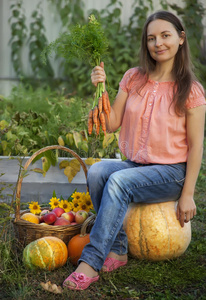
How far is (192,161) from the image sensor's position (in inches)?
85.4

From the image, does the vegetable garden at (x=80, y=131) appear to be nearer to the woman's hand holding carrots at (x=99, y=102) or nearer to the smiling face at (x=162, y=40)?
the woman's hand holding carrots at (x=99, y=102)

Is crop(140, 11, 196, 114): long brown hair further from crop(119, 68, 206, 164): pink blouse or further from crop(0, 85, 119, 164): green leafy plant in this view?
crop(0, 85, 119, 164): green leafy plant

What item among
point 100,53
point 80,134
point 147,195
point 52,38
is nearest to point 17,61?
point 52,38

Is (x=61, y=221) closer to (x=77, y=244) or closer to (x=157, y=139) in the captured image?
(x=77, y=244)

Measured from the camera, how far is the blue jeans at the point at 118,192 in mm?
1983

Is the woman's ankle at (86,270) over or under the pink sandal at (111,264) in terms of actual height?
over

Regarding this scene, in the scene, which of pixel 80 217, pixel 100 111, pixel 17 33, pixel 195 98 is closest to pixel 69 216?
pixel 80 217

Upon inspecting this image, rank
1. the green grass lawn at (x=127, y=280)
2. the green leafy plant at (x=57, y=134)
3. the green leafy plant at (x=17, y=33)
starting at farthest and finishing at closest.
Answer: the green leafy plant at (x=17, y=33) < the green leafy plant at (x=57, y=134) < the green grass lawn at (x=127, y=280)

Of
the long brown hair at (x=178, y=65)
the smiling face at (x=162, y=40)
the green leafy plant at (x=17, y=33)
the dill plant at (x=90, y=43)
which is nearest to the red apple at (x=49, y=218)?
the dill plant at (x=90, y=43)

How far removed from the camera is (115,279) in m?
2.03

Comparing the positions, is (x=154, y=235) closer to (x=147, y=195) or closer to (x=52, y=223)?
(x=147, y=195)

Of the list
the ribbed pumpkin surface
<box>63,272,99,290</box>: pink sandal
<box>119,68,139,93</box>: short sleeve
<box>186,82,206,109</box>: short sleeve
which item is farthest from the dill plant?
<box>63,272,99,290</box>: pink sandal

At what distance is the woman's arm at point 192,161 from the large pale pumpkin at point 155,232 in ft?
0.21

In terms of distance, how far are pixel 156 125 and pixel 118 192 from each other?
473mm
